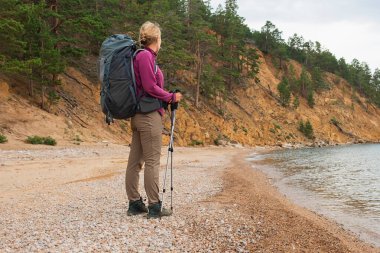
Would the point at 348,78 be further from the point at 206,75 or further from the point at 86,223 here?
the point at 86,223

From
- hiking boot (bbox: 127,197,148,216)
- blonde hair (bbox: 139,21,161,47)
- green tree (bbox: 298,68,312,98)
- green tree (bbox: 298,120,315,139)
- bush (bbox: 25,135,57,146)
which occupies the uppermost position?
green tree (bbox: 298,68,312,98)

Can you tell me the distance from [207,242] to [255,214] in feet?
6.19

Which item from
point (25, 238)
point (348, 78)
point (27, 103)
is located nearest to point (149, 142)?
point (25, 238)

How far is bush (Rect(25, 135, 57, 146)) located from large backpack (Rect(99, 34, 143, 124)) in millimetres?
17074

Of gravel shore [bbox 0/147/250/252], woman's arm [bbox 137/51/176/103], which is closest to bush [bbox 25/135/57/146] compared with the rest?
gravel shore [bbox 0/147/250/252]

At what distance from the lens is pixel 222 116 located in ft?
156

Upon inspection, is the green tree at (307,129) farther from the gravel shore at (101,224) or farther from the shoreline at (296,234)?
the shoreline at (296,234)

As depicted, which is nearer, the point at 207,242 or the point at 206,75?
the point at 207,242

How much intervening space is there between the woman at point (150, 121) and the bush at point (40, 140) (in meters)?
16.9

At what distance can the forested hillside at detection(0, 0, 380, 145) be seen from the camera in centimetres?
2467

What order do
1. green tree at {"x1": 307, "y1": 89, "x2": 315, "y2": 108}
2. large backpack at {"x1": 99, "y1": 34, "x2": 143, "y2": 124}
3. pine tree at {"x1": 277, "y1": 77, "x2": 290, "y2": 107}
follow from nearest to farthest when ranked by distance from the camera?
large backpack at {"x1": 99, "y1": 34, "x2": 143, "y2": 124}, pine tree at {"x1": 277, "y1": 77, "x2": 290, "y2": 107}, green tree at {"x1": 307, "y1": 89, "x2": 315, "y2": 108}

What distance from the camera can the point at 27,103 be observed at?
24781 mm

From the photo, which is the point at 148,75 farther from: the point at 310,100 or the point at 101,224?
the point at 310,100

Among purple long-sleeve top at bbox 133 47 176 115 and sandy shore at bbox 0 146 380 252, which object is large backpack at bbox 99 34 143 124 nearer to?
purple long-sleeve top at bbox 133 47 176 115
